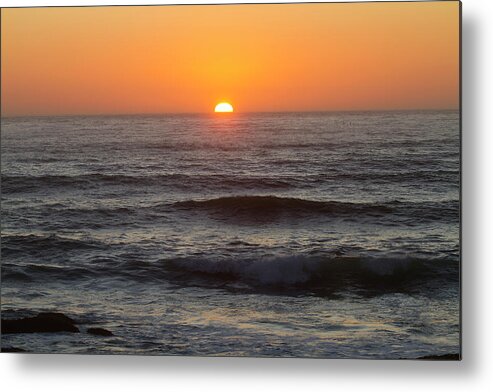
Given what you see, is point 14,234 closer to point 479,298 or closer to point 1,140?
point 1,140

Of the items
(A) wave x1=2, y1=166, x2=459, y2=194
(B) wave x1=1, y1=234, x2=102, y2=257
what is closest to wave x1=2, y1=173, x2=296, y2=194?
(A) wave x1=2, y1=166, x2=459, y2=194

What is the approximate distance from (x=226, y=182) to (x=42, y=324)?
3.48 ft

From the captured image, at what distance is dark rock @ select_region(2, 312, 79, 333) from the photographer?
455 centimetres

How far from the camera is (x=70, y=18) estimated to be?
458 centimetres

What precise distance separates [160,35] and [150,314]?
1271 mm

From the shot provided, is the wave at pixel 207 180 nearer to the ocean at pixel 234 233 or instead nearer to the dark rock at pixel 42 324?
the ocean at pixel 234 233

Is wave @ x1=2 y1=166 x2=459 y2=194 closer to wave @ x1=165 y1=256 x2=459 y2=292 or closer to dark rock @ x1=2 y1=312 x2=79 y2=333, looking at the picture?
wave @ x1=165 y1=256 x2=459 y2=292

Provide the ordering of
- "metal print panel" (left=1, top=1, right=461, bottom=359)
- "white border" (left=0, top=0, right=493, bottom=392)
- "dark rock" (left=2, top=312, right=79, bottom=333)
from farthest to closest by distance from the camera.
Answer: "dark rock" (left=2, top=312, right=79, bottom=333) → "metal print panel" (left=1, top=1, right=461, bottom=359) → "white border" (left=0, top=0, right=493, bottom=392)

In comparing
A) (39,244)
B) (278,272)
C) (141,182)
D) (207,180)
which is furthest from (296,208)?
(39,244)

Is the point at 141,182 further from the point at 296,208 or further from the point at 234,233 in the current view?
the point at 296,208

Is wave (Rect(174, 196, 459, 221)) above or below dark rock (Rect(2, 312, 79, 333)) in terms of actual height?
above

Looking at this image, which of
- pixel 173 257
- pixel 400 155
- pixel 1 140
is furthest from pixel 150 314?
pixel 400 155

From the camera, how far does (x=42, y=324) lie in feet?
15.0

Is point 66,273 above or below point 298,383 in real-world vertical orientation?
above
